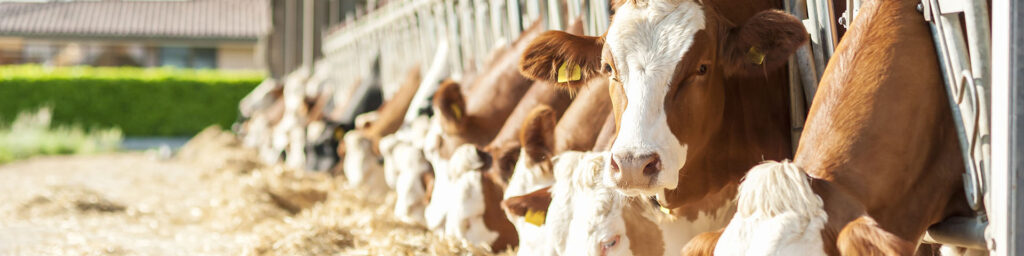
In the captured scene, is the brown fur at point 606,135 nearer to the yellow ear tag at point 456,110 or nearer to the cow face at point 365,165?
the yellow ear tag at point 456,110

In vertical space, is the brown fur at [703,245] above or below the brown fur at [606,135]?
above

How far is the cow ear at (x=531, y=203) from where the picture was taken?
3127mm

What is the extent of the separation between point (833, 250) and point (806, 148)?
0.40 metres

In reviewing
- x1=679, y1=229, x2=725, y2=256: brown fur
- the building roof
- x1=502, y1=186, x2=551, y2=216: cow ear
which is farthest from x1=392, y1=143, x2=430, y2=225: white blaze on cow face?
the building roof

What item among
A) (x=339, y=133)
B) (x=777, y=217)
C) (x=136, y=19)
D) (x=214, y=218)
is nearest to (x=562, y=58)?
(x=777, y=217)

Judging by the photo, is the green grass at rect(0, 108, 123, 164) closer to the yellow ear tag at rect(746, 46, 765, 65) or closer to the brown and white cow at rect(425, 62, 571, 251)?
the brown and white cow at rect(425, 62, 571, 251)

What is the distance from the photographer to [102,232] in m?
6.62

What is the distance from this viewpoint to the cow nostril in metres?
2.48

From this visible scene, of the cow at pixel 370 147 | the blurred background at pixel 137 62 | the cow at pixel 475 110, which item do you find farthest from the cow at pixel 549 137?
the blurred background at pixel 137 62

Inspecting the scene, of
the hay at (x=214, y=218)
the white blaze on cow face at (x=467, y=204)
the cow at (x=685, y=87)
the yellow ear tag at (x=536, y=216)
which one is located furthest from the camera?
the hay at (x=214, y=218)

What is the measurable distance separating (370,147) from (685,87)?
4074 mm

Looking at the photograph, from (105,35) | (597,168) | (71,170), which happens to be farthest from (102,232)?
(105,35)

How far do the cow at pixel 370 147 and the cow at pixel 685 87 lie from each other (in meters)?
3.53

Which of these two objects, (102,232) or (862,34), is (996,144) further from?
(102,232)
